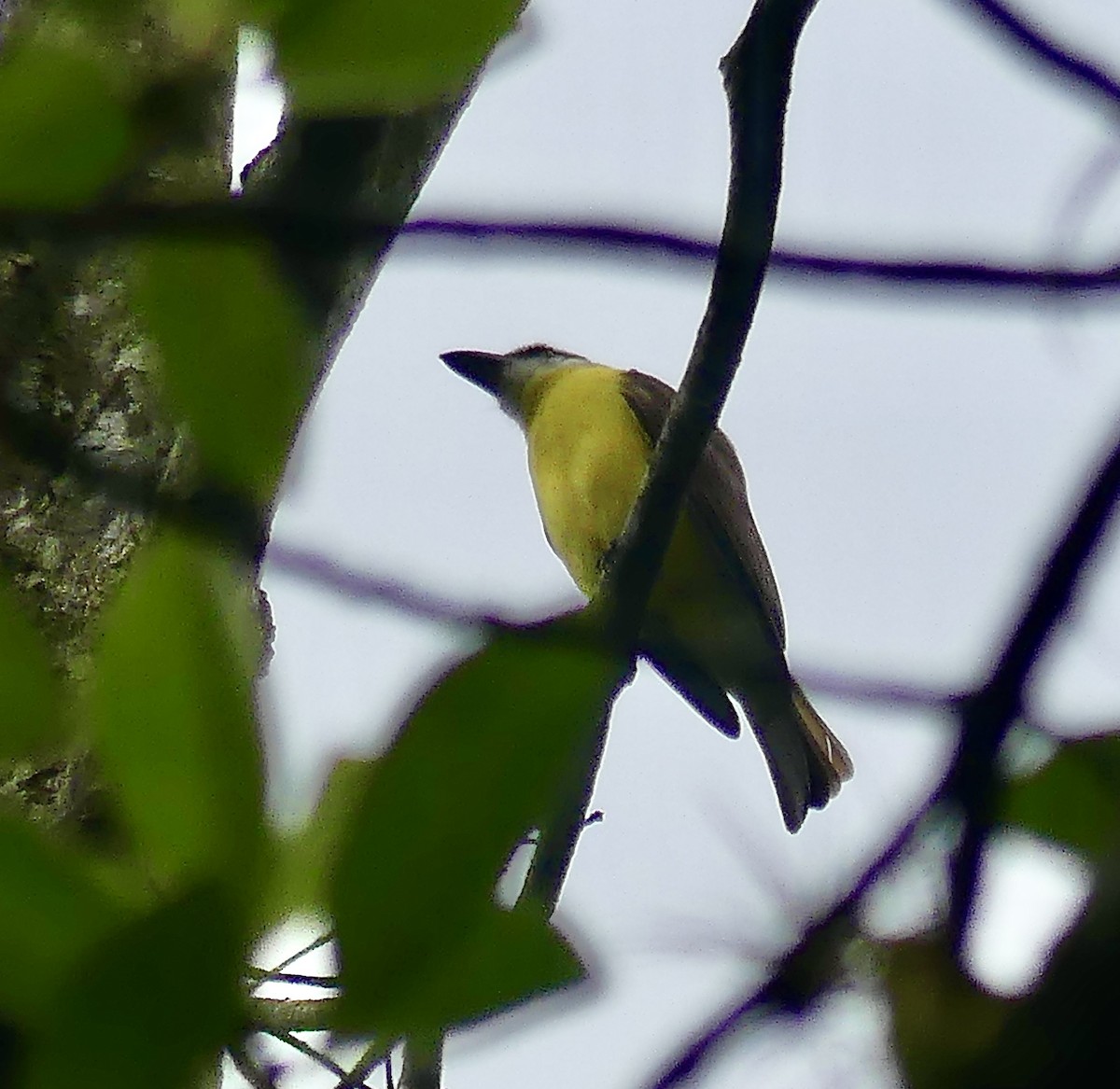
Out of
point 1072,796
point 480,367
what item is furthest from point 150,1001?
Answer: point 480,367

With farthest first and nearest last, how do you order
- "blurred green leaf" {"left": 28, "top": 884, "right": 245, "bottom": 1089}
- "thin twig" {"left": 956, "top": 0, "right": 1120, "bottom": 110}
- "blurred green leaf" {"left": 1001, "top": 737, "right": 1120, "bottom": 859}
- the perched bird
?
1. the perched bird
2. "thin twig" {"left": 956, "top": 0, "right": 1120, "bottom": 110}
3. "blurred green leaf" {"left": 1001, "top": 737, "right": 1120, "bottom": 859}
4. "blurred green leaf" {"left": 28, "top": 884, "right": 245, "bottom": 1089}

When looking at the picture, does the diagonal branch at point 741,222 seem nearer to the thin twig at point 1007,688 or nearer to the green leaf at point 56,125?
the thin twig at point 1007,688

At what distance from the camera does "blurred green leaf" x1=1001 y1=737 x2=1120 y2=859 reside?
47cm

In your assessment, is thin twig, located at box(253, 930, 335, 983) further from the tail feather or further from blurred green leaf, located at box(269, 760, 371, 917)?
the tail feather

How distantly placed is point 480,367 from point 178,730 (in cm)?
481

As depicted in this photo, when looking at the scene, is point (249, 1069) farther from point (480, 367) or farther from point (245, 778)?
point (480, 367)

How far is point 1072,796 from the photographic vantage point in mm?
479

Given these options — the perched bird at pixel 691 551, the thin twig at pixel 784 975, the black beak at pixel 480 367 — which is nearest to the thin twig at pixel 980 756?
the thin twig at pixel 784 975

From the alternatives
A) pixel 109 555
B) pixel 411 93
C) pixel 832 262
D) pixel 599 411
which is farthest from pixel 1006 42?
pixel 599 411

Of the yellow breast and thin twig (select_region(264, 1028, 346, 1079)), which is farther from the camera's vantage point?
the yellow breast

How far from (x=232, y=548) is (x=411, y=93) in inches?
6.6

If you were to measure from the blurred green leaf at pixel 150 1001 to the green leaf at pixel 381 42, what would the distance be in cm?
27

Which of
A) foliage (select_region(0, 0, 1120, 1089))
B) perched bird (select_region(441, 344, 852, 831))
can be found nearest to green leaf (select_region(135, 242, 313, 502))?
foliage (select_region(0, 0, 1120, 1089))

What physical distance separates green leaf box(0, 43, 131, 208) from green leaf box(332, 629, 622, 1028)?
0.74 ft
